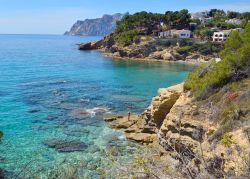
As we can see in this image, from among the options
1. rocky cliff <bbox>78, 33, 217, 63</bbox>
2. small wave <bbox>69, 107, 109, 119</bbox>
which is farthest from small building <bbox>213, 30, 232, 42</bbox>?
small wave <bbox>69, 107, 109, 119</bbox>

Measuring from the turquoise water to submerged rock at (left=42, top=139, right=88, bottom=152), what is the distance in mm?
495

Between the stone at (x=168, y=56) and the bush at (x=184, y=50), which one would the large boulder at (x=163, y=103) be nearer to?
the stone at (x=168, y=56)

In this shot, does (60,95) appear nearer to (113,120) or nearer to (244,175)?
(113,120)

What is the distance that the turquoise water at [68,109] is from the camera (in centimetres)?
2630

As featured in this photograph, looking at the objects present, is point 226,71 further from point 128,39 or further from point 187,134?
point 128,39

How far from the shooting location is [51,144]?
3020cm

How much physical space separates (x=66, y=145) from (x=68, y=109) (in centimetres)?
1286

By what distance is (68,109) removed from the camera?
4247cm

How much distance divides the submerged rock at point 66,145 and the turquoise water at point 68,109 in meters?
0.50

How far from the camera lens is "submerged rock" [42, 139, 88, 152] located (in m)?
29.1

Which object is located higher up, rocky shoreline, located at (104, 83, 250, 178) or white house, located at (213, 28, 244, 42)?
white house, located at (213, 28, 244, 42)

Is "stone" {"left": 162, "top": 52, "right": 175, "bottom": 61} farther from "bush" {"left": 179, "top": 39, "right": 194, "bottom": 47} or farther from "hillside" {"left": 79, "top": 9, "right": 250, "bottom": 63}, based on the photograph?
"bush" {"left": 179, "top": 39, "right": 194, "bottom": 47}

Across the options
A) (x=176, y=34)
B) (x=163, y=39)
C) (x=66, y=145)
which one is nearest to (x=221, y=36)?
(x=176, y=34)

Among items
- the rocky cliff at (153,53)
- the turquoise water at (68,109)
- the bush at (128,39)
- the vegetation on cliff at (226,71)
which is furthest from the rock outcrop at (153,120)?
the bush at (128,39)
